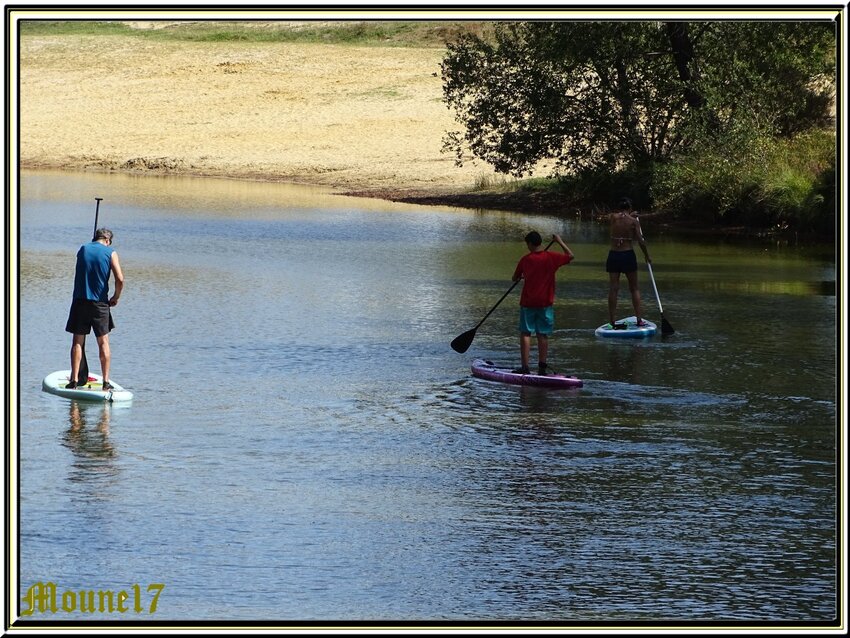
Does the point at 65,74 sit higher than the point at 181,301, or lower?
higher

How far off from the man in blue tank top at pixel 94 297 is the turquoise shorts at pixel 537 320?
11.8 ft

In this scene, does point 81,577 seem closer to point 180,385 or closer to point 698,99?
point 180,385

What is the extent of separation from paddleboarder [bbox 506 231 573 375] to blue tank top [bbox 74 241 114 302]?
3509 mm

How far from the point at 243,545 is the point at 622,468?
9.93 ft

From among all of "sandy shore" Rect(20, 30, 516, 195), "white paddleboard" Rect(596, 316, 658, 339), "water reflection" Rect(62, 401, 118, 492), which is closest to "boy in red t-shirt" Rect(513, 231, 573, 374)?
"white paddleboard" Rect(596, 316, 658, 339)

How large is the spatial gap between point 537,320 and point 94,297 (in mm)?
3862

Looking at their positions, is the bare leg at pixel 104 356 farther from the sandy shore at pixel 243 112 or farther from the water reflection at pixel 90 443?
the sandy shore at pixel 243 112

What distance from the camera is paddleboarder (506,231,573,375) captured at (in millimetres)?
13023

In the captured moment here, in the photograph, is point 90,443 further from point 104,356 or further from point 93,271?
point 93,271

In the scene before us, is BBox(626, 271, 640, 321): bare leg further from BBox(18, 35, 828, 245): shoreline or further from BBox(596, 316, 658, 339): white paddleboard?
BBox(18, 35, 828, 245): shoreline

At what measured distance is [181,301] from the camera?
61.0 feet

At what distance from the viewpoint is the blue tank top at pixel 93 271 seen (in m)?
12.0
